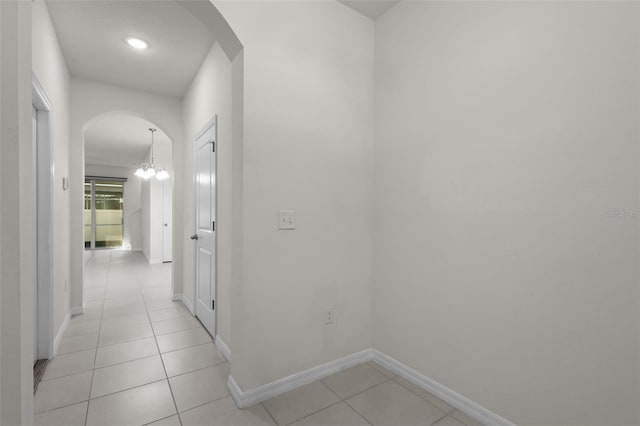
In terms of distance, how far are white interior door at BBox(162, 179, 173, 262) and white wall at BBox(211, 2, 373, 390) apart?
6.22 meters

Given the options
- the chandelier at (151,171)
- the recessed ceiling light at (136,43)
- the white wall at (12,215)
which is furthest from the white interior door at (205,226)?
the chandelier at (151,171)

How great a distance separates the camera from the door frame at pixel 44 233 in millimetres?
2402

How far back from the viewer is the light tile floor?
1729 mm

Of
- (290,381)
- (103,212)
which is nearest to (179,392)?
(290,381)

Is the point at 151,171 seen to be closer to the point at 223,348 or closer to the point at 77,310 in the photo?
the point at 77,310

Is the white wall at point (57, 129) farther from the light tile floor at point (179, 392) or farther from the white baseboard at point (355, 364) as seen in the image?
the white baseboard at point (355, 364)

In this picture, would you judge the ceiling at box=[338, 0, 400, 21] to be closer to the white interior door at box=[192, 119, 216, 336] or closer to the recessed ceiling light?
the white interior door at box=[192, 119, 216, 336]

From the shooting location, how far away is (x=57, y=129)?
2771mm

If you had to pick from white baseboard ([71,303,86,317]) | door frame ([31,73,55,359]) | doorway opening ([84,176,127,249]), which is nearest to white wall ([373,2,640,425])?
door frame ([31,73,55,359])

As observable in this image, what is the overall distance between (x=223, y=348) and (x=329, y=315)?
1035 millimetres

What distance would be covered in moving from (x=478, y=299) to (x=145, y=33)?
3426 mm

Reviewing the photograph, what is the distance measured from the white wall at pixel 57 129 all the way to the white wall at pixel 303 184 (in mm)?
1555

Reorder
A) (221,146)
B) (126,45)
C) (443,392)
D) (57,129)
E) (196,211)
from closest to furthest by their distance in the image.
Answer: (443,392) < (221,146) < (57,129) < (126,45) < (196,211)

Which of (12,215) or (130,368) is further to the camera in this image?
(130,368)
